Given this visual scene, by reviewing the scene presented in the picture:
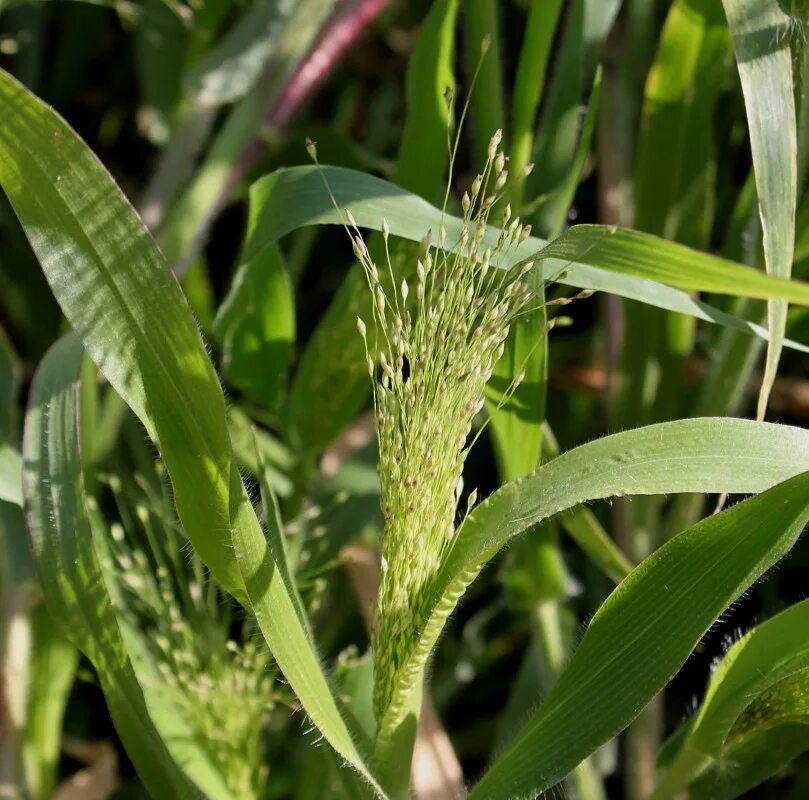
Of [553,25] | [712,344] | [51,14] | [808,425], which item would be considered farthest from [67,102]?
[808,425]

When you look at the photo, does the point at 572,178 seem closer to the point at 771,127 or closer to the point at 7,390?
the point at 771,127

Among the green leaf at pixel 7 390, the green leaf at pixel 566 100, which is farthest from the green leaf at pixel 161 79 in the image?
the green leaf at pixel 566 100

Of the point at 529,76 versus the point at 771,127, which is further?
the point at 529,76

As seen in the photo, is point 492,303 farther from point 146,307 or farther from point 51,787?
point 51,787

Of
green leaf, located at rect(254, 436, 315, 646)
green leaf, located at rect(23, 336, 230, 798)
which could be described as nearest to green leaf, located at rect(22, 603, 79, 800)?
green leaf, located at rect(23, 336, 230, 798)

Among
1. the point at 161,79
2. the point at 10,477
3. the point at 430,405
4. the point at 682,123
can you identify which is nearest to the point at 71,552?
the point at 10,477
